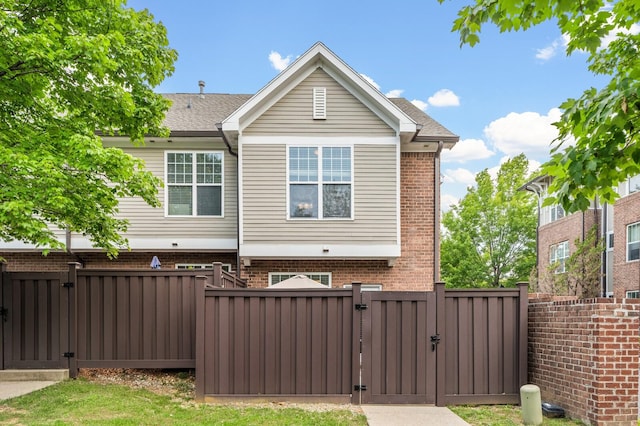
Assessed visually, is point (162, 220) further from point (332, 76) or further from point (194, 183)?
point (332, 76)

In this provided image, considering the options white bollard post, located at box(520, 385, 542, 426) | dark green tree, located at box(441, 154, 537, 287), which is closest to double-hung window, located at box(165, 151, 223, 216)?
white bollard post, located at box(520, 385, 542, 426)

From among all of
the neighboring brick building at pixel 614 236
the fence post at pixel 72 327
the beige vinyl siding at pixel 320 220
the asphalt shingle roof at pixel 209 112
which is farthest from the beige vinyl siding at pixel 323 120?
the neighboring brick building at pixel 614 236

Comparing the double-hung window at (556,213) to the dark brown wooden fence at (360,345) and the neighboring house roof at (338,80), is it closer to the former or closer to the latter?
the neighboring house roof at (338,80)

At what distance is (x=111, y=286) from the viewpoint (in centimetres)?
756

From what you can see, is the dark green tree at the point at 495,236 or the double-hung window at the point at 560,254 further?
the dark green tree at the point at 495,236

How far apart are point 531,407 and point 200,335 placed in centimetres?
444

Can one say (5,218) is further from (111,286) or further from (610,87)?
(610,87)

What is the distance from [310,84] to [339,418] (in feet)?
26.6

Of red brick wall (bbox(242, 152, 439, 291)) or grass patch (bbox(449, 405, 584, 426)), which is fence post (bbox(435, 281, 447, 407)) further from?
red brick wall (bbox(242, 152, 439, 291))

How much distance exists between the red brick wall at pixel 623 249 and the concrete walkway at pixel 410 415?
1718 cm

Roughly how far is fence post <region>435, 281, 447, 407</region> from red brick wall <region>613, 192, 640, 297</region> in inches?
659

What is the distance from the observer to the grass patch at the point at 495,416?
18.3 feet

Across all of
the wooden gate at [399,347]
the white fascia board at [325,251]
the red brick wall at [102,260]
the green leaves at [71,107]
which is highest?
the green leaves at [71,107]

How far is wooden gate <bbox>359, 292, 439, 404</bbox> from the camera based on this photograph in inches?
252
